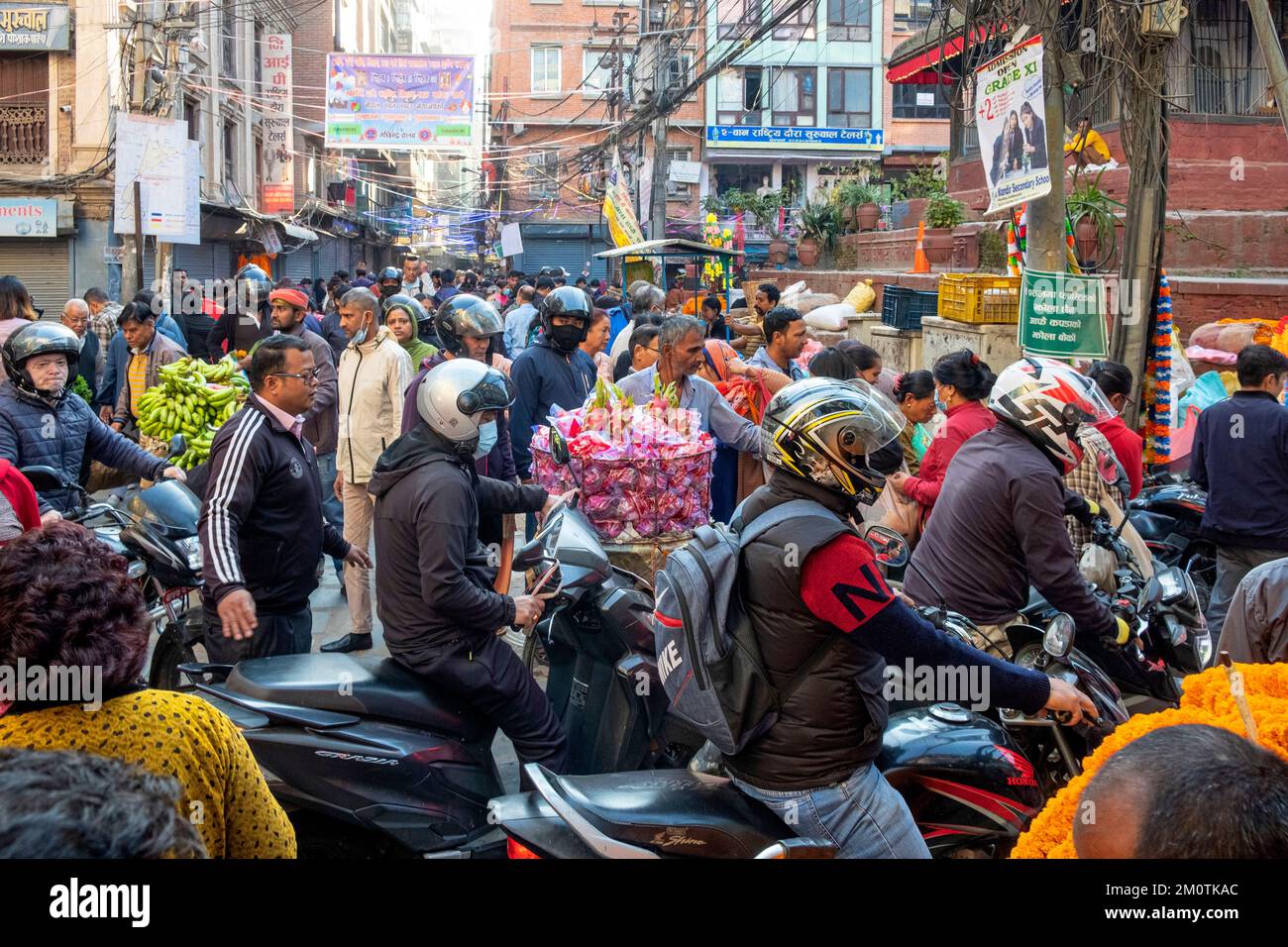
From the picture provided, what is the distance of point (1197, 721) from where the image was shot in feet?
8.22

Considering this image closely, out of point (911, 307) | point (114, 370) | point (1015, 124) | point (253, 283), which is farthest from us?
point (253, 283)

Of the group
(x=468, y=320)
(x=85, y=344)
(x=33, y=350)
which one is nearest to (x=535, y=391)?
(x=468, y=320)

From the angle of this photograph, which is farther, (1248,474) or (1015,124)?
(1015,124)

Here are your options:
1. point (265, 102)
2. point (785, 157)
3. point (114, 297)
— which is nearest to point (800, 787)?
point (114, 297)

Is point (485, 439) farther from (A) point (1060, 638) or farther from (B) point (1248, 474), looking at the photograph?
(B) point (1248, 474)

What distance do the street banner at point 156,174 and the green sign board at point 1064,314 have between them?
10919mm

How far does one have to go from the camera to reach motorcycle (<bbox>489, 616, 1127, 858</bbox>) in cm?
298

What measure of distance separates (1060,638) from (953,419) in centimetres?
227

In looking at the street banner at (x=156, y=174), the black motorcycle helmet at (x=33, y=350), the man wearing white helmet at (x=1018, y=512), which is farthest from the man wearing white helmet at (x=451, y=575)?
the street banner at (x=156, y=174)

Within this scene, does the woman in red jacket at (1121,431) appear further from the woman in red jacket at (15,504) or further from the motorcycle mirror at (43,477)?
the motorcycle mirror at (43,477)

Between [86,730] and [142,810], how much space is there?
2.61ft

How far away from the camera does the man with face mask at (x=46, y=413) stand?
552 cm

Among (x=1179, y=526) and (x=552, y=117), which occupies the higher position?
(x=552, y=117)
